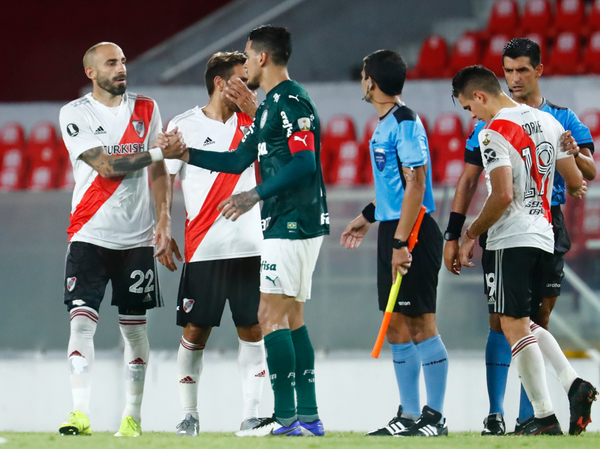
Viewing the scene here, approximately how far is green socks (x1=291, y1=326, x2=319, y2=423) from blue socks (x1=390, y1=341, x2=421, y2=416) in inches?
23.6

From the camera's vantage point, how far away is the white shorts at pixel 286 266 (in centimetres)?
396

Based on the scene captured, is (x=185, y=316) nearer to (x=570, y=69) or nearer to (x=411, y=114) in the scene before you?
(x=411, y=114)

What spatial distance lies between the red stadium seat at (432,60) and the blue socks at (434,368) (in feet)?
27.0

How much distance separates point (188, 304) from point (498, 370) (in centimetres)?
192

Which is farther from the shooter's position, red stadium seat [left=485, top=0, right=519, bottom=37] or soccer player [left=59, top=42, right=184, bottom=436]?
red stadium seat [left=485, top=0, right=519, bottom=37]

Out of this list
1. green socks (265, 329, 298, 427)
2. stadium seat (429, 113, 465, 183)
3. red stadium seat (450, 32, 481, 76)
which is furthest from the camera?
red stadium seat (450, 32, 481, 76)

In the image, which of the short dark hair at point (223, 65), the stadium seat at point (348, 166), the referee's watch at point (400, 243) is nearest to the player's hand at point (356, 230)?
the referee's watch at point (400, 243)

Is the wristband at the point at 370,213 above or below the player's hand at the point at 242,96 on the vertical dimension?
below

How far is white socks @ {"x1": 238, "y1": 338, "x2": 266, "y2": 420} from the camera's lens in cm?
471

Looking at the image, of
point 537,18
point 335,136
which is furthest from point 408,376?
point 537,18

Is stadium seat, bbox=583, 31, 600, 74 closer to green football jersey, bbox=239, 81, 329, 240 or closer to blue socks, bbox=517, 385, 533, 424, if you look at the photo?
blue socks, bbox=517, 385, 533, 424

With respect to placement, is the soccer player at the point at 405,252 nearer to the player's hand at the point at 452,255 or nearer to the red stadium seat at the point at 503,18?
the player's hand at the point at 452,255

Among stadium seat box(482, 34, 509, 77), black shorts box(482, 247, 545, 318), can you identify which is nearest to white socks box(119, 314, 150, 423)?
black shorts box(482, 247, 545, 318)

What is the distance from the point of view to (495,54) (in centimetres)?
1166
